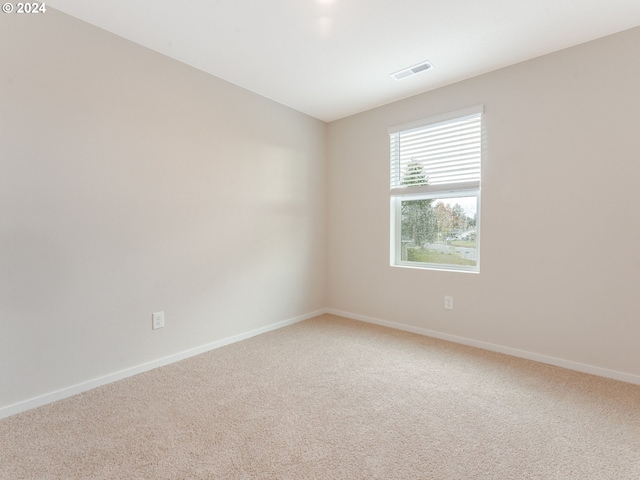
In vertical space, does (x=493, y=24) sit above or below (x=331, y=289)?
above

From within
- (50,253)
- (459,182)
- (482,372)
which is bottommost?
(482,372)

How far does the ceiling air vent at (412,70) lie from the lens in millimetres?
2543

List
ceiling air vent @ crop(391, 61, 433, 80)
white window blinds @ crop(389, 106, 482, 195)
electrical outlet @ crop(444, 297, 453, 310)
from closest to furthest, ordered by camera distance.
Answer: ceiling air vent @ crop(391, 61, 433, 80) < white window blinds @ crop(389, 106, 482, 195) < electrical outlet @ crop(444, 297, 453, 310)

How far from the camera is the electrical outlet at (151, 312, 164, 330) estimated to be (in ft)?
7.67

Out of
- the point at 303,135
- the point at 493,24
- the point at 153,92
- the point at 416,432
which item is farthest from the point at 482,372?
the point at 153,92

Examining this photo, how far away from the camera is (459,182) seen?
2.87 metres

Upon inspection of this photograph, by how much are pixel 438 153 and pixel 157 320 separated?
2.86 metres

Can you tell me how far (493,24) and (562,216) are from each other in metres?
1.44

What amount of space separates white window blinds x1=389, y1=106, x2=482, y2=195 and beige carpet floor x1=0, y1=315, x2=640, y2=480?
1.61 metres

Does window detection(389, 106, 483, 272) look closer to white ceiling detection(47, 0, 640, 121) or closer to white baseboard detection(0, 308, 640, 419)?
white ceiling detection(47, 0, 640, 121)

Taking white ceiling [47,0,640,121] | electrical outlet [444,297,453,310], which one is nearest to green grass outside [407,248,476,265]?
electrical outlet [444,297,453,310]

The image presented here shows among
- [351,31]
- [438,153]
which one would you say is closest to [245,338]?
[438,153]

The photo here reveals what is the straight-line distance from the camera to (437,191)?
303 centimetres

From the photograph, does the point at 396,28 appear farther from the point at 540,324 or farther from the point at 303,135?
the point at 540,324
